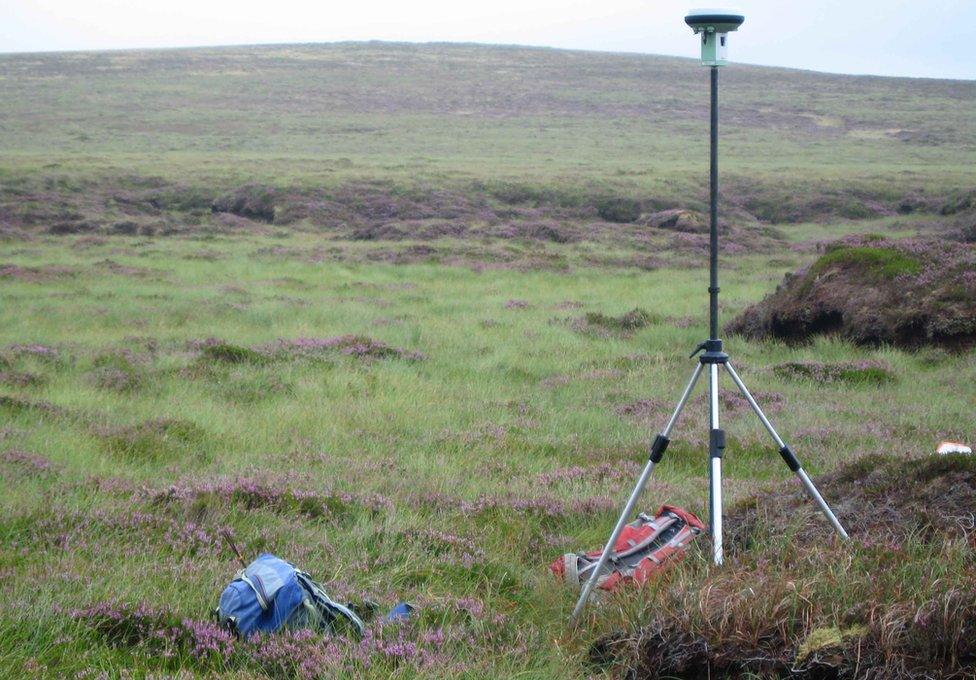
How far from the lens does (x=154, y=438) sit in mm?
8516

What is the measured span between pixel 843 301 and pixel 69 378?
35.7ft

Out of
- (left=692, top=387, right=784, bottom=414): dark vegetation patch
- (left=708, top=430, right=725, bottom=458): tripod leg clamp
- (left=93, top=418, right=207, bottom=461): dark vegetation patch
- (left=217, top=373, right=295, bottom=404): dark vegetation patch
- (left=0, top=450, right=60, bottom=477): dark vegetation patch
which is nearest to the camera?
(left=708, top=430, right=725, bottom=458): tripod leg clamp

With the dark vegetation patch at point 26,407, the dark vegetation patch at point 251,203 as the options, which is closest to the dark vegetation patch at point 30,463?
the dark vegetation patch at point 26,407

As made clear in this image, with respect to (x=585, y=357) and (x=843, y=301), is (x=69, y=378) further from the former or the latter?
(x=843, y=301)

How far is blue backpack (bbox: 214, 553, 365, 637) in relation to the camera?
4391 mm

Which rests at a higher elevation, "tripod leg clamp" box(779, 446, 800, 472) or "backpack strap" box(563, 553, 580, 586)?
"tripod leg clamp" box(779, 446, 800, 472)

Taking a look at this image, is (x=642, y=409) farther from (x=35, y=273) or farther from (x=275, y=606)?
(x=35, y=273)

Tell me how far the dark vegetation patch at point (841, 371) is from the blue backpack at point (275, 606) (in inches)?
352

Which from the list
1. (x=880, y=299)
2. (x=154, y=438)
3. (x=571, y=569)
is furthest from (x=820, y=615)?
(x=880, y=299)

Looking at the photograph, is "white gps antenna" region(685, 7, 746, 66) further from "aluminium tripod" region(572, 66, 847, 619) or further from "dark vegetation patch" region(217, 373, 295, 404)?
"dark vegetation patch" region(217, 373, 295, 404)

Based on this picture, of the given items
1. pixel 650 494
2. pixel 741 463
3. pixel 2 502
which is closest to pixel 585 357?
pixel 741 463

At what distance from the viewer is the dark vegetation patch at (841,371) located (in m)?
12.1

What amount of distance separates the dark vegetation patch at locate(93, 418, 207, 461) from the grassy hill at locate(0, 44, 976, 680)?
50mm

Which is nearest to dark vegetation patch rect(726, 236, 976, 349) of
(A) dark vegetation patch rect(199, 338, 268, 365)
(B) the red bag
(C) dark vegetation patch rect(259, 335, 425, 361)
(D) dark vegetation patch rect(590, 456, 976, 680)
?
(C) dark vegetation patch rect(259, 335, 425, 361)
